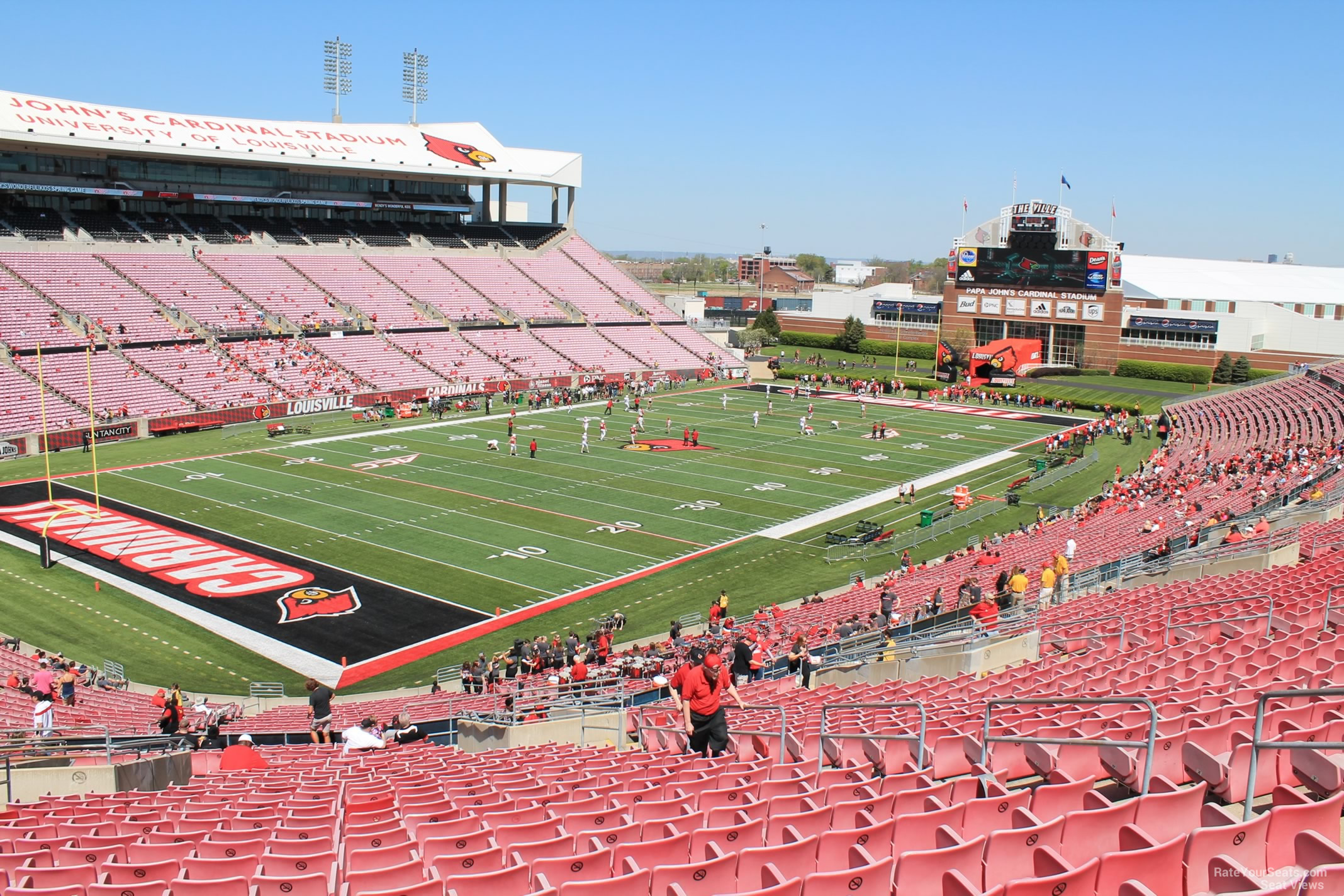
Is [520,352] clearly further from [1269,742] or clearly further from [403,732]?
[1269,742]

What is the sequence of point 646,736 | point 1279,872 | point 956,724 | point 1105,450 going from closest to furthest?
point 1279,872 → point 956,724 → point 646,736 → point 1105,450

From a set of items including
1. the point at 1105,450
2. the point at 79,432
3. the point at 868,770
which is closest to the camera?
the point at 868,770

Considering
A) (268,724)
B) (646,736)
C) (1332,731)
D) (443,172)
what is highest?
(443,172)

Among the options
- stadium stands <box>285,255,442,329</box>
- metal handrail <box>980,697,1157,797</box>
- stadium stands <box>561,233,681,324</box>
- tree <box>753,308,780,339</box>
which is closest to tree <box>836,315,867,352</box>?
tree <box>753,308,780,339</box>

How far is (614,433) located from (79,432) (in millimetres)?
21957

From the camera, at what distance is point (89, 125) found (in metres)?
56.2

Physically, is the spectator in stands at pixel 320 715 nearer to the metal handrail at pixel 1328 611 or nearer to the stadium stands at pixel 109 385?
the metal handrail at pixel 1328 611

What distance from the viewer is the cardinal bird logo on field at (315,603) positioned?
81.9 ft

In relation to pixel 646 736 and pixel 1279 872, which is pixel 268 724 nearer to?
pixel 646 736

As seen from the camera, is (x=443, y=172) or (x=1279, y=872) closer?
(x=1279, y=872)

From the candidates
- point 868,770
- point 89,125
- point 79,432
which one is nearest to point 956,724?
point 868,770

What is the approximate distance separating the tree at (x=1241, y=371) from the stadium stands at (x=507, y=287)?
43.0 meters

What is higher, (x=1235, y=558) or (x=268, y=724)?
(x=1235, y=558)

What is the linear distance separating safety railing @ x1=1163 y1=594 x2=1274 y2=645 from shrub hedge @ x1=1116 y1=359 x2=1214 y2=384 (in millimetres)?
60899
